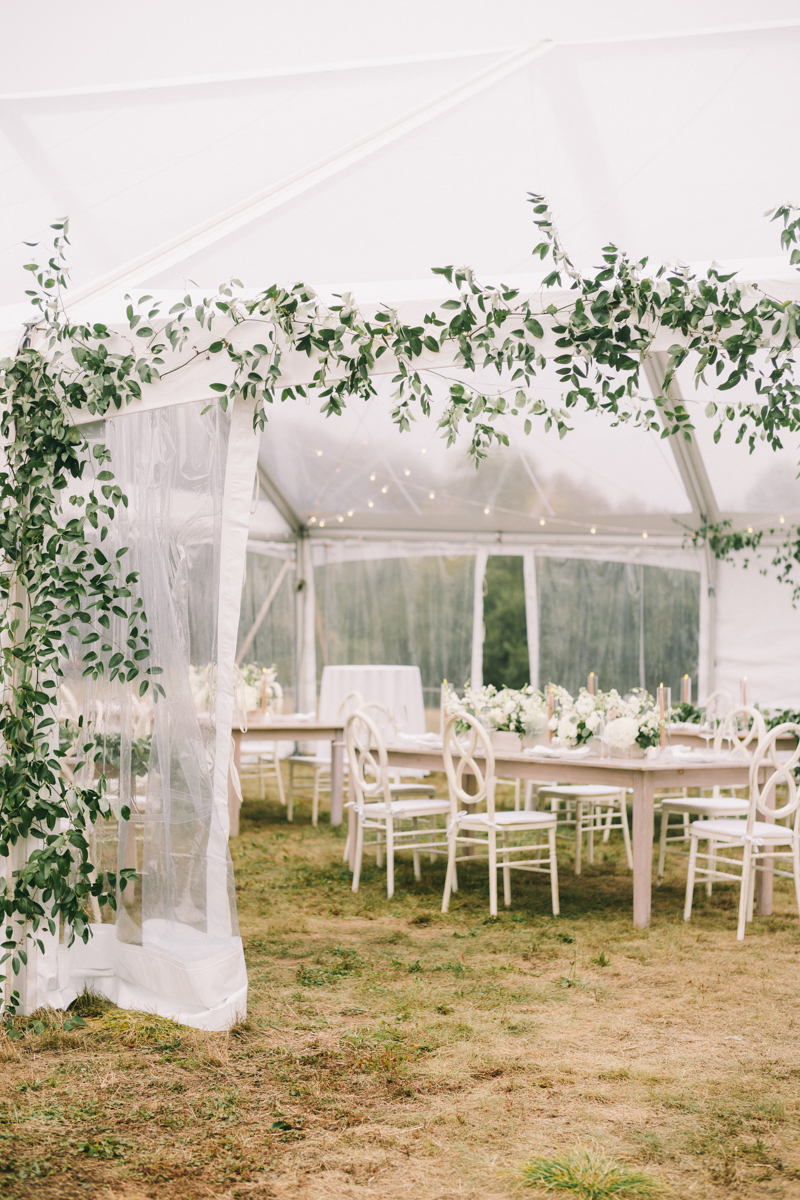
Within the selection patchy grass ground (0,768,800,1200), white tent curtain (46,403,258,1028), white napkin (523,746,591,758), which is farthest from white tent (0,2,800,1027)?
white napkin (523,746,591,758)

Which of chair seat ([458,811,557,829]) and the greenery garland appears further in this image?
chair seat ([458,811,557,829])

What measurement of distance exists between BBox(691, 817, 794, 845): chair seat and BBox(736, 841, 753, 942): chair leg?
7 cm

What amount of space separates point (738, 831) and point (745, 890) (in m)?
0.29

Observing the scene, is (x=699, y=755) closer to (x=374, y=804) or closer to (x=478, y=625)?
(x=374, y=804)

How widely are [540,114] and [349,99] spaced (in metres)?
0.86

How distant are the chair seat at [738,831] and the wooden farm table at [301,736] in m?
3.11

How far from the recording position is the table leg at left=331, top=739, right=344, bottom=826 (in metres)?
8.14

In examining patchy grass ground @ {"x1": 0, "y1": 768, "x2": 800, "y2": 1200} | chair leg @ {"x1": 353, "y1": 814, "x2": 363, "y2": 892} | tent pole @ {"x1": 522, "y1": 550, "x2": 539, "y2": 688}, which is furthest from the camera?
tent pole @ {"x1": 522, "y1": 550, "x2": 539, "y2": 688}

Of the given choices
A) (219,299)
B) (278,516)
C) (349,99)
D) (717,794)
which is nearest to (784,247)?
(349,99)

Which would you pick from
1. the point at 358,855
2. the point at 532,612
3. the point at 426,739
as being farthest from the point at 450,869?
the point at 532,612

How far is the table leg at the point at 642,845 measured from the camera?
17.4ft

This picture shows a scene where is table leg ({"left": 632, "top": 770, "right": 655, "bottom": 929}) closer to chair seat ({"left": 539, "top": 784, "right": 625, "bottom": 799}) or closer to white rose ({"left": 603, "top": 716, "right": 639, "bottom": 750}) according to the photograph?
white rose ({"left": 603, "top": 716, "right": 639, "bottom": 750})

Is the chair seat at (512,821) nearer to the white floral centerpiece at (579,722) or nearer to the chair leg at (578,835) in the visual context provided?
the white floral centerpiece at (579,722)

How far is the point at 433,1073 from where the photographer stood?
11.1 ft
